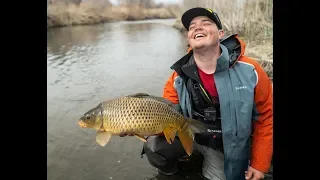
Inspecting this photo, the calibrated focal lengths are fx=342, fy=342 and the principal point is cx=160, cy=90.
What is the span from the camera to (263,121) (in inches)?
108

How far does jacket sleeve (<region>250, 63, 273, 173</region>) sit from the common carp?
1.55ft

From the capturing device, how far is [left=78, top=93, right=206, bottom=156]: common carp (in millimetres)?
2529

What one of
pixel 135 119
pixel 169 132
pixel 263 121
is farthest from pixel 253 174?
pixel 135 119

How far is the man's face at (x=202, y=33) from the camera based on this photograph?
2816 mm

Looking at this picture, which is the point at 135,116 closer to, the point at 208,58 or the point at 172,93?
the point at 172,93

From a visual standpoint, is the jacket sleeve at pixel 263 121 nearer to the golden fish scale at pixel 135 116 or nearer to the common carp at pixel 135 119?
the common carp at pixel 135 119

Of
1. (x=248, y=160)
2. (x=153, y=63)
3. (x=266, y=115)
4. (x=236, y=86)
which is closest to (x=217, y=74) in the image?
(x=236, y=86)

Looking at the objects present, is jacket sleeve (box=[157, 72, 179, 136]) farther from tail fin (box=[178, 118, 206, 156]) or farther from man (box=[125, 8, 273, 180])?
tail fin (box=[178, 118, 206, 156])

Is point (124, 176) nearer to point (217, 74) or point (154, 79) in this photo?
point (217, 74)

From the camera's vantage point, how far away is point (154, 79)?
7.50 meters

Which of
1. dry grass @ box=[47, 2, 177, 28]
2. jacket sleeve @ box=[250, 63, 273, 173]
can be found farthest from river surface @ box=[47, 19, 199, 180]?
dry grass @ box=[47, 2, 177, 28]

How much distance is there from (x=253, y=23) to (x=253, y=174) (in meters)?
6.75

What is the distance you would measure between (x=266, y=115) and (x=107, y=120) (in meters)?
1.25

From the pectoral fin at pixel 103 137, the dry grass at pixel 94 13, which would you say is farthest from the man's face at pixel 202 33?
the dry grass at pixel 94 13
